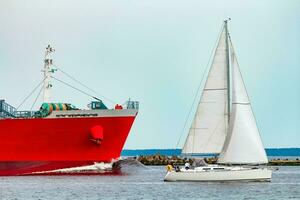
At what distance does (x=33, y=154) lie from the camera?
201ft

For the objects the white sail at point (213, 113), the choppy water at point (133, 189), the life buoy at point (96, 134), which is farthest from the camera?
the life buoy at point (96, 134)

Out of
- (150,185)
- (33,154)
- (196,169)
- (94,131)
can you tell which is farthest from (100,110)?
(196,169)

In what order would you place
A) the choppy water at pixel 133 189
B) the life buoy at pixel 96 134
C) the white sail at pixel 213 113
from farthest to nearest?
the life buoy at pixel 96 134 < the white sail at pixel 213 113 < the choppy water at pixel 133 189

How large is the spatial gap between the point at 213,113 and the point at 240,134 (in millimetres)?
2191

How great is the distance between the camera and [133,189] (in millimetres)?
49719

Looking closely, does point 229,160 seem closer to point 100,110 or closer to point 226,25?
point 226,25

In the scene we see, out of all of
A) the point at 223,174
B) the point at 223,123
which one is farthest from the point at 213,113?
the point at 223,174

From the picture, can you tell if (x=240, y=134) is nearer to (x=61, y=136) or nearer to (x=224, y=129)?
(x=224, y=129)

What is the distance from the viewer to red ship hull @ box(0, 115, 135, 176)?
60.6 metres

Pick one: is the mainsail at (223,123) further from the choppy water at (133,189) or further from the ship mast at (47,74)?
the ship mast at (47,74)

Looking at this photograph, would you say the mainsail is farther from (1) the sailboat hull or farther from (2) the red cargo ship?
(2) the red cargo ship

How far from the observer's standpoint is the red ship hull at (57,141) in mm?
60594

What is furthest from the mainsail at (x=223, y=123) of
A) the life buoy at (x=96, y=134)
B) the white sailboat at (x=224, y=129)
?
the life buoy at (x=96, y=134)

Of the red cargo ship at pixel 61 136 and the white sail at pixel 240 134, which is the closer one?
the white sail at pixel 240 134
